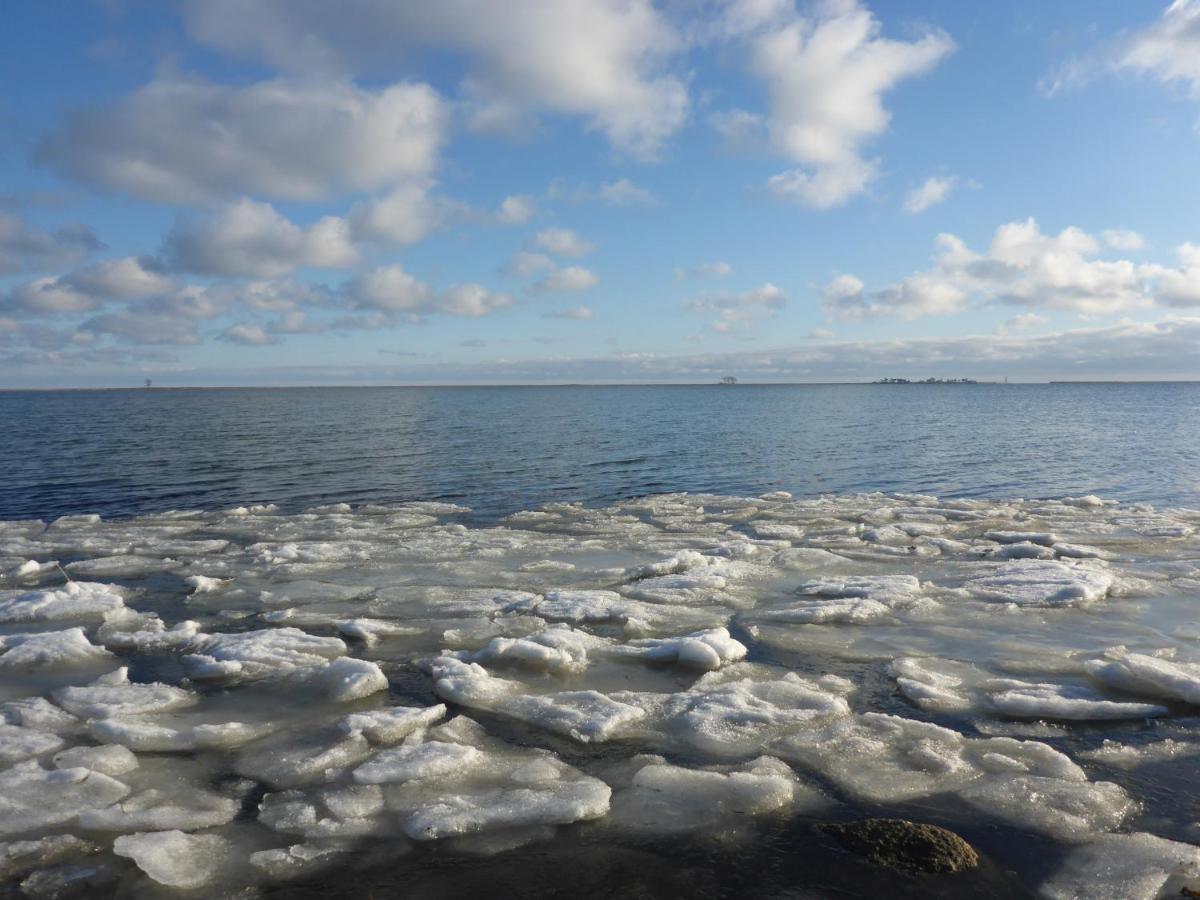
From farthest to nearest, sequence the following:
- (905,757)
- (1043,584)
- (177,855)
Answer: (1043,584)
(905,757)
(177,855)

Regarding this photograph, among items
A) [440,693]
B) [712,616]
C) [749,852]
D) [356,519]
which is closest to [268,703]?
[440,693]

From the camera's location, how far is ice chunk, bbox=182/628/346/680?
7949 mm

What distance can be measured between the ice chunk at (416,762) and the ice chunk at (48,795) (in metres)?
1.84

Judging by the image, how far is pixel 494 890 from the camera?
441cm

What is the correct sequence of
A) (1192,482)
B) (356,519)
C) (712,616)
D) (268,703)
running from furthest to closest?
(1192,482)
(356,519)
(712,616)
(268,703)

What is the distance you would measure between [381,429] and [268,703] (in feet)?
160

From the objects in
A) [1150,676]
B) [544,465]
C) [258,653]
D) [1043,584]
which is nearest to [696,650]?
[1150,676]

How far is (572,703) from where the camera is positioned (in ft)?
23.2

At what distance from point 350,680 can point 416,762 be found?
6.35ft

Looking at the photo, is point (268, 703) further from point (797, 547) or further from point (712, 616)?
point (797, 547)

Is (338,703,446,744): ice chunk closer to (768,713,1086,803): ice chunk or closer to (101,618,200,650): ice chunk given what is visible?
(768,713,1086,803): ice chunk

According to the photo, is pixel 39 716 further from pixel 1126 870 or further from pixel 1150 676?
pixel 1150 676

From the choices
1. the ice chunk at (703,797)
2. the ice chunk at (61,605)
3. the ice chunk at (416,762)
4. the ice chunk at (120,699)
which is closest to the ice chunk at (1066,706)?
the ice chunk at (703,797)

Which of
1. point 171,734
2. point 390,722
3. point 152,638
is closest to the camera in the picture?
point 171,734
